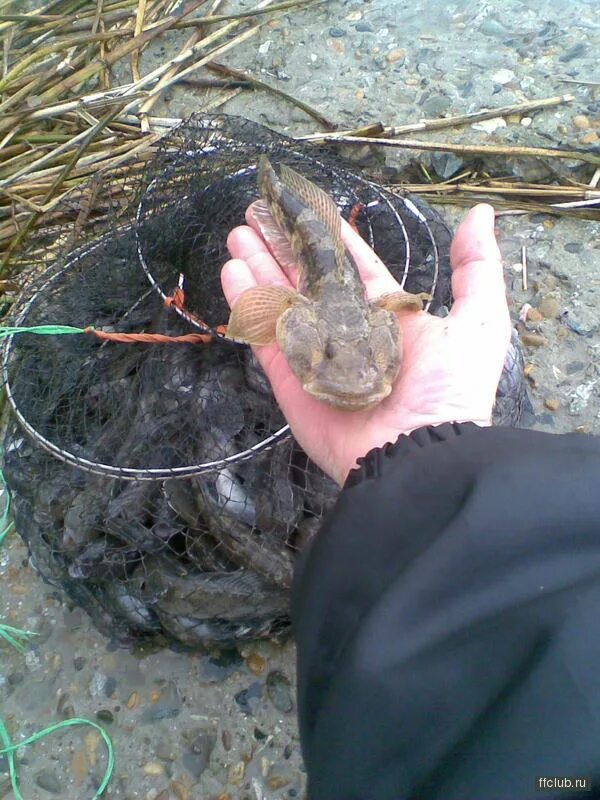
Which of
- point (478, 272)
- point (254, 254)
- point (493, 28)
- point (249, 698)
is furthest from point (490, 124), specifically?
point (249, 698)

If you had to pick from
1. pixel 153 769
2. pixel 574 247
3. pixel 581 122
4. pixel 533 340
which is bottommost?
pixel 153 769

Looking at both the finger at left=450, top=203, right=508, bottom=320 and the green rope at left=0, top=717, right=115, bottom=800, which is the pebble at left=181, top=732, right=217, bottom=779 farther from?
the finger at left=450, top=203, right=508, bottom=320

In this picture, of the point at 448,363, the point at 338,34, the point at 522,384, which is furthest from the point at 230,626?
the point at 338,34

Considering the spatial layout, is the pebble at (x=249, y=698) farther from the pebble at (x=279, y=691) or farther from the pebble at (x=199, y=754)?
the pebble at (x=199, y=754)

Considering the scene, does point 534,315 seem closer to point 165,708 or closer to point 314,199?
point 314,199

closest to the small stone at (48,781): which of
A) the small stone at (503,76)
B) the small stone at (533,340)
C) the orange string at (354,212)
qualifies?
the orange string at (354,212)
